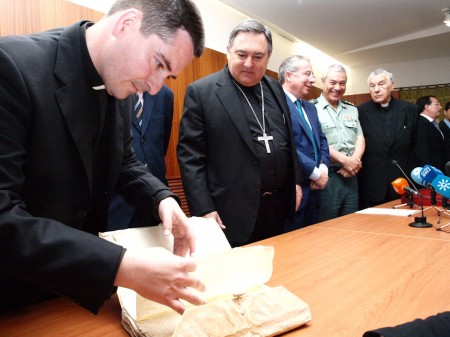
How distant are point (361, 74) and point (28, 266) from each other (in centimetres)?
1116

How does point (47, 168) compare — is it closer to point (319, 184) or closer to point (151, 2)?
point (151, 2)

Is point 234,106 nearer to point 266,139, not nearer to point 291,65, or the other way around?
point 266,139

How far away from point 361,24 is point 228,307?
7244mm

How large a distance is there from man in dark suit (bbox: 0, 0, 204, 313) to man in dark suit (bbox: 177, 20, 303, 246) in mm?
1043

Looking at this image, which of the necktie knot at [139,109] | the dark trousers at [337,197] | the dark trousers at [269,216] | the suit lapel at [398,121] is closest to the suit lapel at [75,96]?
the necktie knot at [139,109]

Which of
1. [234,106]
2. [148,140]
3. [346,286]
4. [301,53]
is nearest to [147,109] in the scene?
[148,140]

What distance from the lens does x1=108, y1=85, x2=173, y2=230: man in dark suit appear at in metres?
2.18

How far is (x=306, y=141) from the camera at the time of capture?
3004 millimetres

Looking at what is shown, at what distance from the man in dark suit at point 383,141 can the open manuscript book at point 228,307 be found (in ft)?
9.93

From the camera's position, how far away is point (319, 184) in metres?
2.85

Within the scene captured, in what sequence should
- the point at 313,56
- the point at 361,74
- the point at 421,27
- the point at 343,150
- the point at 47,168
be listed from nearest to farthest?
the point at 47,168 → the point at 343,150 → the point at 421,27 → the point at 313,56 → the point at 361,74

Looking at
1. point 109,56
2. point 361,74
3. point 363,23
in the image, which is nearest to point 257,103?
point 109,56

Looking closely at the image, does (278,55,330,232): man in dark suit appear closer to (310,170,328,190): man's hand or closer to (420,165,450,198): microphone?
(310,170,328,190): man's hand

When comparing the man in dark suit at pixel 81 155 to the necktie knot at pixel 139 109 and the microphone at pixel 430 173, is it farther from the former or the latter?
the microphone at pixel 430 173
